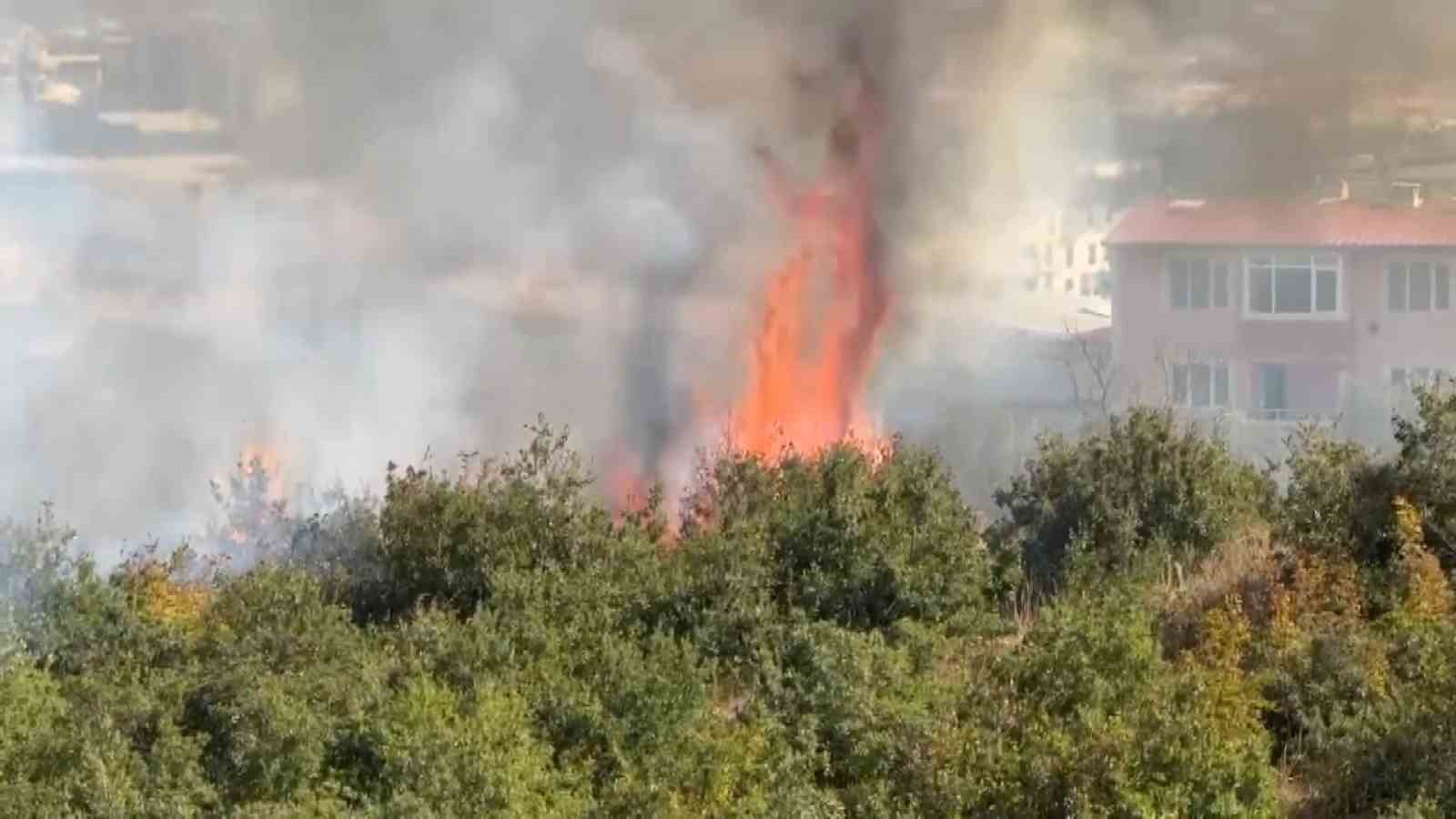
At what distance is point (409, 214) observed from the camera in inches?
866

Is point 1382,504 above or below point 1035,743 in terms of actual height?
above

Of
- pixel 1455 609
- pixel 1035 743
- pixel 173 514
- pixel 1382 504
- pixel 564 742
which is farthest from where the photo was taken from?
pixel 173 514

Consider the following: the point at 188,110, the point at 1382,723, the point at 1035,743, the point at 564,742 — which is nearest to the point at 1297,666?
the point at 1382,723

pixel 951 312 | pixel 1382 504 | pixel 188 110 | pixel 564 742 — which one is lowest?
pixel 564 742

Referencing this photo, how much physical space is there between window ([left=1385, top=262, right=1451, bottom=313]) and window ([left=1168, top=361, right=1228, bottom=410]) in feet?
6.25

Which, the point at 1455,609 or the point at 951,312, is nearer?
the point at 1455,609

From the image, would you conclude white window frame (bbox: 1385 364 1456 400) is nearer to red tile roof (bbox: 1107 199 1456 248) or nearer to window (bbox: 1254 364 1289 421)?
window (bbox: 1254 364 1289 421)

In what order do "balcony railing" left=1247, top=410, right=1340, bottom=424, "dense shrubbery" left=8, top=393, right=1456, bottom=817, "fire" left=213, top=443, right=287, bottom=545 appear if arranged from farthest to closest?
"balcony railing" left=1247, top=410, right=1340, bottom=424
"fire" left=213, top=443, right=287, bottom=545
"dense shrubbery" left=8, top=393, right=1456, bottom=817

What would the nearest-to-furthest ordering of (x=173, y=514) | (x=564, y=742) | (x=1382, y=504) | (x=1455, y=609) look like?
1. (x=564, y=742)
2. (x=1455, y=609)
3. (x=1382, y=504)
4. (x=173, y=514)

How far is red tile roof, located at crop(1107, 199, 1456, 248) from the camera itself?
76.5ft

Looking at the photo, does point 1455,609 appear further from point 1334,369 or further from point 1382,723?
point 1334,369

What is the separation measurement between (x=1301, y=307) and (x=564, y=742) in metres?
14.0

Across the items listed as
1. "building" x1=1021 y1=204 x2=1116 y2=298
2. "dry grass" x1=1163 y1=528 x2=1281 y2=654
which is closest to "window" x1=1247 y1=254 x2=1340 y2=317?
"building" x1=1021 y1=204 x2=1116 y2=298

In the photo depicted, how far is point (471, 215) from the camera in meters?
22.2
